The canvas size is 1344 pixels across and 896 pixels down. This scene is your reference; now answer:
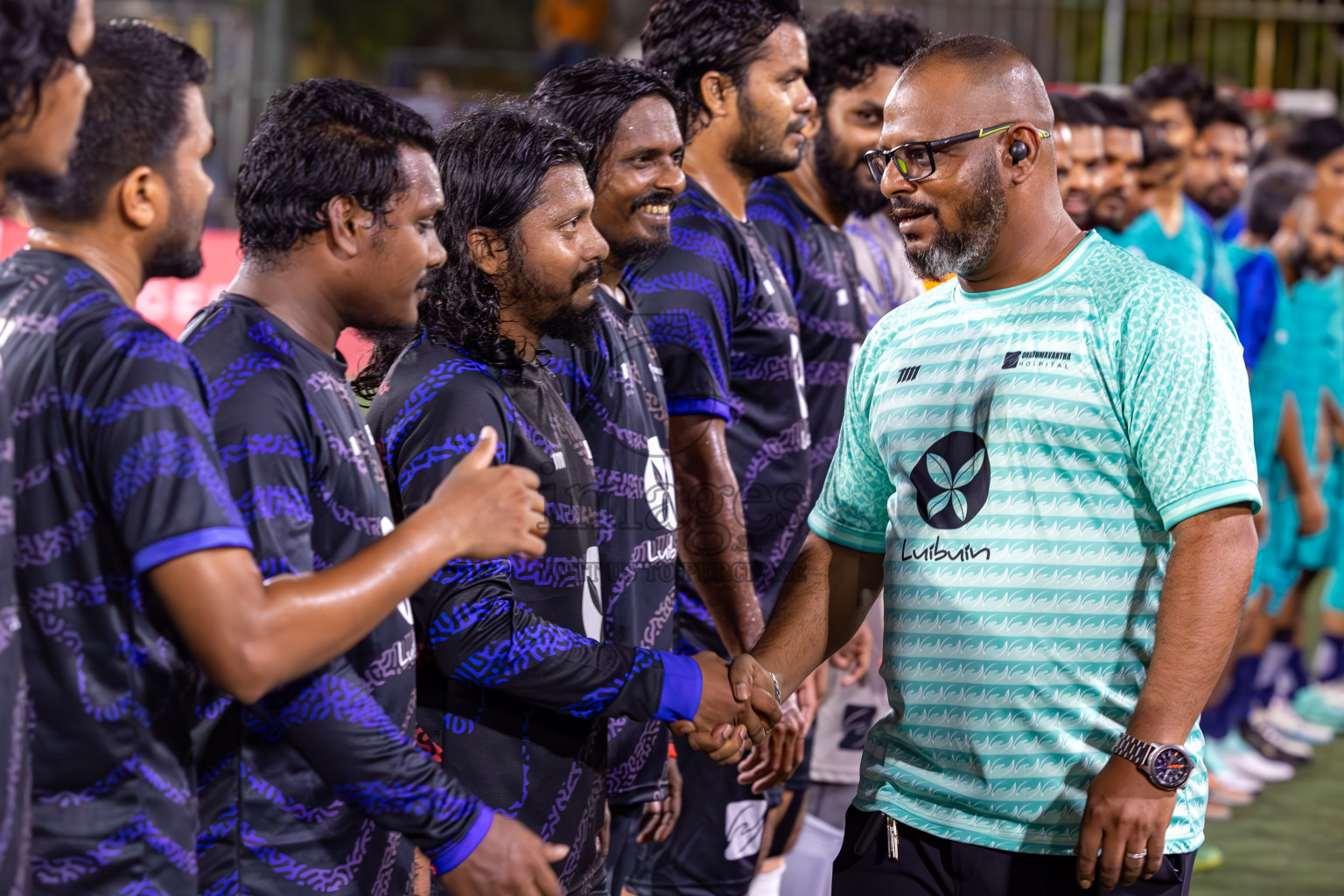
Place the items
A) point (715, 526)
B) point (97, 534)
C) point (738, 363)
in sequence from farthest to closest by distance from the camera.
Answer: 1. point (738, 363)
2. point (715, 526)
3. point (97, 534)

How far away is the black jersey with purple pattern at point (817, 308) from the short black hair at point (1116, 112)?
87.9 inches

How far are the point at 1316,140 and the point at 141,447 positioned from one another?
6737mm

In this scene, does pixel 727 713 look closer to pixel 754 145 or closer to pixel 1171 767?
pixel 1171 767

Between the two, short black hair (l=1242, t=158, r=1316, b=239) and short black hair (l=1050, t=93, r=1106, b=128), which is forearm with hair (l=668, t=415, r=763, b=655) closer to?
short black hair (l=1050, t=93, r=1106, b=128)

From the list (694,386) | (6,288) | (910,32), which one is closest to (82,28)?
(6,288)

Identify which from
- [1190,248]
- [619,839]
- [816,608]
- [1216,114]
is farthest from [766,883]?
[1216,114]

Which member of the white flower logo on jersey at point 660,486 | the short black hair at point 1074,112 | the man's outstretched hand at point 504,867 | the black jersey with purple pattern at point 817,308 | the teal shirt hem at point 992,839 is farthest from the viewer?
the short black hair at point 1074,112

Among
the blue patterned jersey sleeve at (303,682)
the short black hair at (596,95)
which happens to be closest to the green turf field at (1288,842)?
the short black hair at (596,95)

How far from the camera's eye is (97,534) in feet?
5.30

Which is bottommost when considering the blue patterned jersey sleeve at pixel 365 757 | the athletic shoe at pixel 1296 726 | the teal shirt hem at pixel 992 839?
the athletic shoe at pixel 1296 726

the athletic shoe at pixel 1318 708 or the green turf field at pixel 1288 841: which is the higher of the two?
the green turf field at pixel 1288 841

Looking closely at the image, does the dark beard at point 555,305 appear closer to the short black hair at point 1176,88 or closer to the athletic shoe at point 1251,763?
the athletic shoe at point 1251,763

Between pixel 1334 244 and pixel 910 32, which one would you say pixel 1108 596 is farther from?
pixel 1334 244

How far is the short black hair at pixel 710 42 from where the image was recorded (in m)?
3.44
